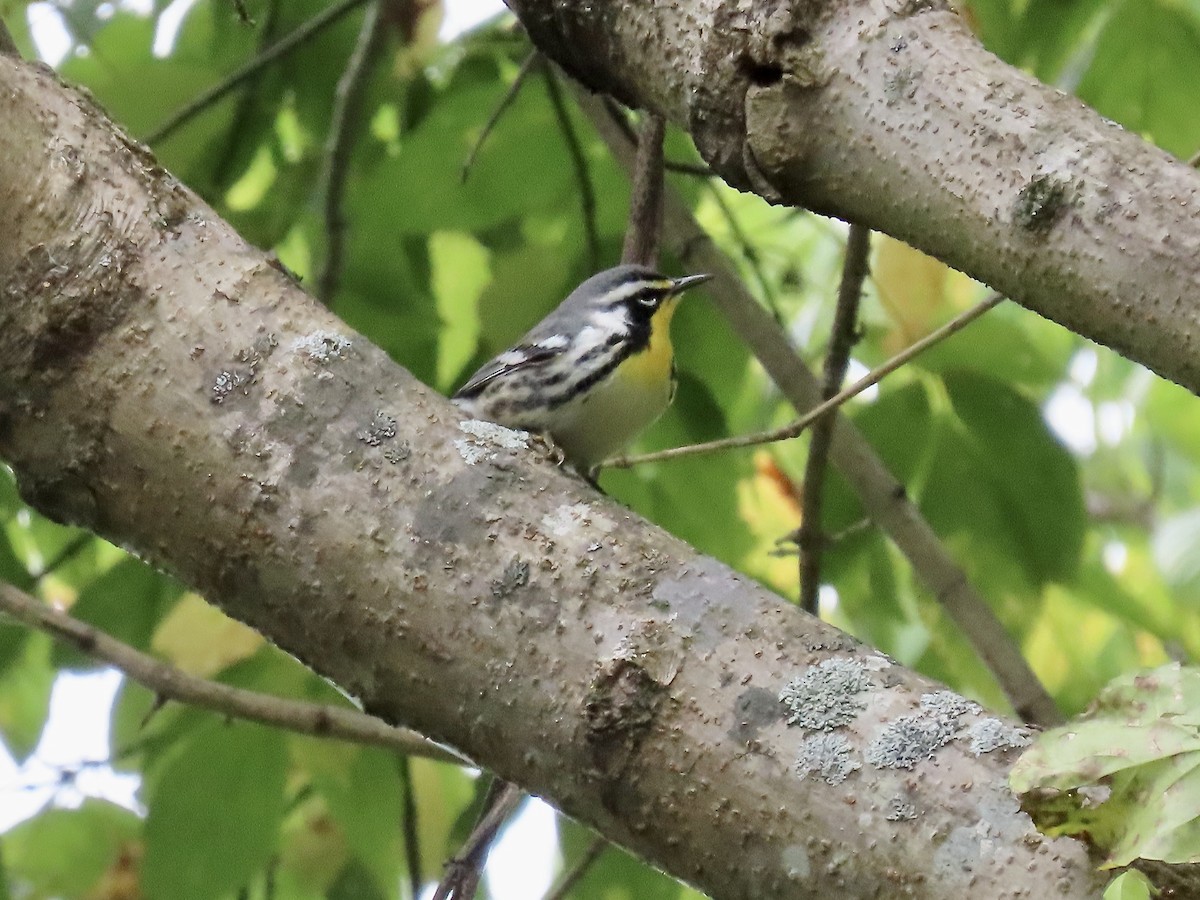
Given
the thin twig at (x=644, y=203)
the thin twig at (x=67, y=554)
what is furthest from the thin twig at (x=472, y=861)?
the thin twig at (x=67, y=554)

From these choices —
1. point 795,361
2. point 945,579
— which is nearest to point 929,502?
point 945,579

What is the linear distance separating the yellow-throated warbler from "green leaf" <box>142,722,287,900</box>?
0.64 metres

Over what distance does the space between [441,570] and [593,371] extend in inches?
56.3

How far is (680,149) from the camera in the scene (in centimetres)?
219

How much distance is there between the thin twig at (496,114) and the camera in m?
1.91

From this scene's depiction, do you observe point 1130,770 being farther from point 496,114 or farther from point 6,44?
Result: point 496,114

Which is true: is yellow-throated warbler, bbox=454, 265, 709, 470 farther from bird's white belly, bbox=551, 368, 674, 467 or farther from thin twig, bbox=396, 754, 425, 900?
thin twig, bbox=396, 754, 425, 900

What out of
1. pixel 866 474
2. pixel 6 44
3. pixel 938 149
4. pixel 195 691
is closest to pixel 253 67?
pixel 6 44

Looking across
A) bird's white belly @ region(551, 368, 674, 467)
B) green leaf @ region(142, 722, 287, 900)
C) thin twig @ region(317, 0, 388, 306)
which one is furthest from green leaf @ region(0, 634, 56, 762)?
bird's white belly @ region(551, 368, 674, 467)

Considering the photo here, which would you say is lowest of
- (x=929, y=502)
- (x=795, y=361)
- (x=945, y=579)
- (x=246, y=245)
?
(x=246, y=245)

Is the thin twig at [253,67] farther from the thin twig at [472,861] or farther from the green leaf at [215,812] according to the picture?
the thin twig at [472,861]

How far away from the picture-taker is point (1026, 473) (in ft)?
6.08

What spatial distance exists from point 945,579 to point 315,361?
3.49 feet

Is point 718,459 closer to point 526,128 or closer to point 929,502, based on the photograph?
point 929,502
